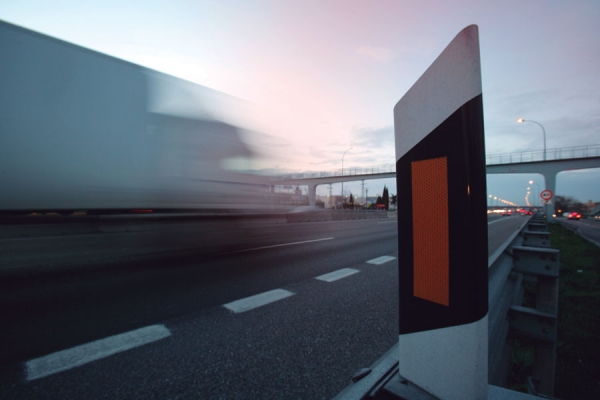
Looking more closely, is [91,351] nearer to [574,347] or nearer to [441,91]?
[441,91]

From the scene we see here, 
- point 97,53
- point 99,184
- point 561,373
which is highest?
point 97,53

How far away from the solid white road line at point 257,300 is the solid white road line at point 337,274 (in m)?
0.81

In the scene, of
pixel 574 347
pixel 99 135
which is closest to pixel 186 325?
pixel 99 135

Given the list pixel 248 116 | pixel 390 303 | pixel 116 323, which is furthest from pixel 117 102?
pixel 390 303

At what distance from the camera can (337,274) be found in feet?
13.8

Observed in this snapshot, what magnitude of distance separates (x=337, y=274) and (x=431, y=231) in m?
3.53

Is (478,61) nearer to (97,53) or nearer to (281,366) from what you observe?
(281,366)

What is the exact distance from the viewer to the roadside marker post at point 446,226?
759 millimetres

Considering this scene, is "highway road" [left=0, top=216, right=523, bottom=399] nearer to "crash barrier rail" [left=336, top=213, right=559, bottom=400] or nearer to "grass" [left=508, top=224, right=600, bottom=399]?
"crash barrier rail" [left=336, top=213, right=559, bottom=400]

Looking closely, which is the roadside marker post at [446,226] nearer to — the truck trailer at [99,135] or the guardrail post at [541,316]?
the guardrail post at [541,316]

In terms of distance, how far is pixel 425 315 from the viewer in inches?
35.6

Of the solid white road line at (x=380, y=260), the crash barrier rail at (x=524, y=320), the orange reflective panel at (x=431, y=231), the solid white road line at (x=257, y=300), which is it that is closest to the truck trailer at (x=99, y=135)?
the solid white road line at (x=257, y=300)

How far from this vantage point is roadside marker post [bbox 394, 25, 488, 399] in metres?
0.76

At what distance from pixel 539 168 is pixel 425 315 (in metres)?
47.4
